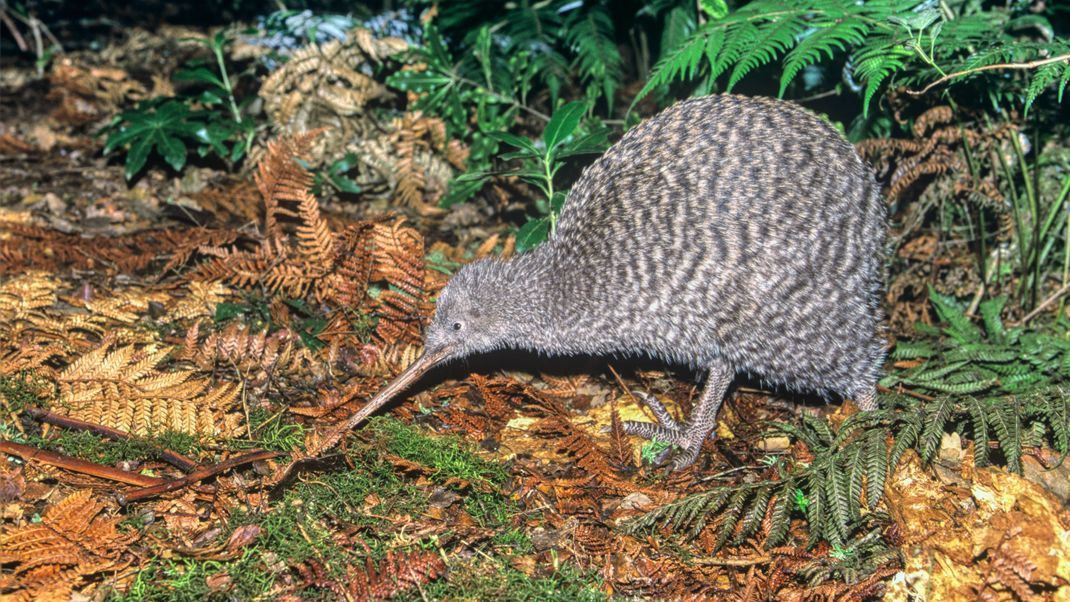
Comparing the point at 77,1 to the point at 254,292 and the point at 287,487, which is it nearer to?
the point at 254,292

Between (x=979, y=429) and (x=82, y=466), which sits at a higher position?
(x=82, y=466)

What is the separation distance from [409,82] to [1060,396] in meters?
4.79

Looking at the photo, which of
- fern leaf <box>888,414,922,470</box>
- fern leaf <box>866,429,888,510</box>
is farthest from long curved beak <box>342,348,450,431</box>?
fern leaf <box>888,414,922,470</box>

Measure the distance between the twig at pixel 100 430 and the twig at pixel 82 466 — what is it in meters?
0.19

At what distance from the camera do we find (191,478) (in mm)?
4398

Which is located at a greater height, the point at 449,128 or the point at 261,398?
the point at 449,128

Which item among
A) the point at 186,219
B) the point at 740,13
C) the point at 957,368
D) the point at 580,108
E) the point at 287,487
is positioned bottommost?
the point at 957,368

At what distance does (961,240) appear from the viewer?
21.1 ft

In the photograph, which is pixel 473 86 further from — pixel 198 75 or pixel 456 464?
pixel 456 464

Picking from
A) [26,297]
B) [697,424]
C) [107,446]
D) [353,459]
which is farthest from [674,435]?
[26,297]

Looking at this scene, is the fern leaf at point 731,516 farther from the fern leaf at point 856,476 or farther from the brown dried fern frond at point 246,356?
the brown dried fern frond at point 246,356

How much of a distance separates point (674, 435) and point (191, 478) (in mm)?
2636

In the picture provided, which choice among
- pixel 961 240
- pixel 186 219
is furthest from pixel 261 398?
pixel 961 240

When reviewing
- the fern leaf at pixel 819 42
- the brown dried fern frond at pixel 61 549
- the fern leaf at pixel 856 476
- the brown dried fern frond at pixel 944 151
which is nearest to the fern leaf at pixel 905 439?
the fern leaf at pixel 856 476
